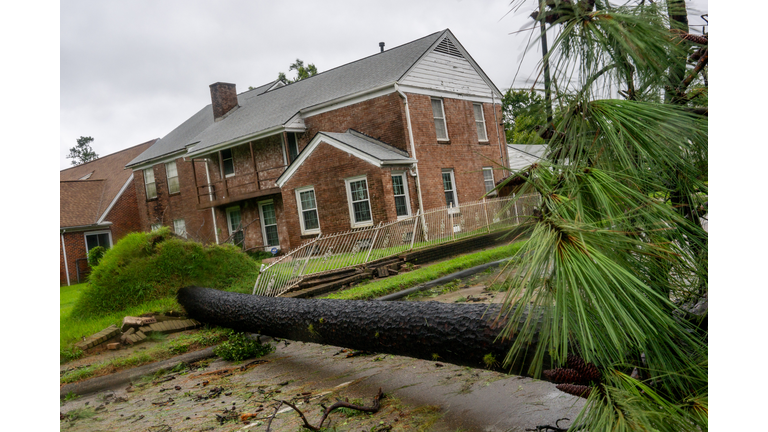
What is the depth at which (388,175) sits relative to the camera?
45.3 ft

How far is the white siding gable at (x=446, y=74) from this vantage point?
50.6 ft

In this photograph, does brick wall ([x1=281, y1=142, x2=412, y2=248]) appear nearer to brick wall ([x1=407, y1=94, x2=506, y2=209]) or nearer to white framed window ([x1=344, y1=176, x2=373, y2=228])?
white framed window ([x1=344, y1=176, x2=373, y2=228])

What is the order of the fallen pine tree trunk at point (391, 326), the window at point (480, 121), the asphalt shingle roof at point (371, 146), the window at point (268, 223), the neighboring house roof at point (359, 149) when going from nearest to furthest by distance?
the fallen pine tree trunk at point (391, 326)
the neighboring house roof at point (359, 149)
the asphalt shingle roof at point (371, 146)
the window at point (480, 121)
the window at point (268, 223)

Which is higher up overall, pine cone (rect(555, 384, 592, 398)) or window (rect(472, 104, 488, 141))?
window (rect(472, 104, 488, 141))

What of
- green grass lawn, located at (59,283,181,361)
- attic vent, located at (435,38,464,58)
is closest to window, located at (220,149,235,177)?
attic vent, located at (435,38,464,58)

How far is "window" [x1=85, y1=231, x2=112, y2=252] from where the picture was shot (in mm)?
21031

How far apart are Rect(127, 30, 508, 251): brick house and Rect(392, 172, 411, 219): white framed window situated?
0.03 metres

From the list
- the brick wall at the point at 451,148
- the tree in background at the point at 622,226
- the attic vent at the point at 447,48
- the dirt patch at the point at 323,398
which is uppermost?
the attic vent at the point at 447,48

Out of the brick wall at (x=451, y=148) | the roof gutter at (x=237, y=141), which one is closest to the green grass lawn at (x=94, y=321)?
the brick wall at (x=451, y=148)

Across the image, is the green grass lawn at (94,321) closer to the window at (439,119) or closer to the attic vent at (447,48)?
the window at (439,119)

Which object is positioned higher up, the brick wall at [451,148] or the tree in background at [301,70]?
the tree in background at [301,70]

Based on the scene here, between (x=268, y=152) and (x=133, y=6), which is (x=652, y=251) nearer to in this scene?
(x=133, y=6)

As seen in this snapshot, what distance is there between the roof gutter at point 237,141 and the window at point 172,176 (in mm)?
3099

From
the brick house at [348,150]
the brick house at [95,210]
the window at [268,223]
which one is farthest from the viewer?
the brick house at [95,210]
